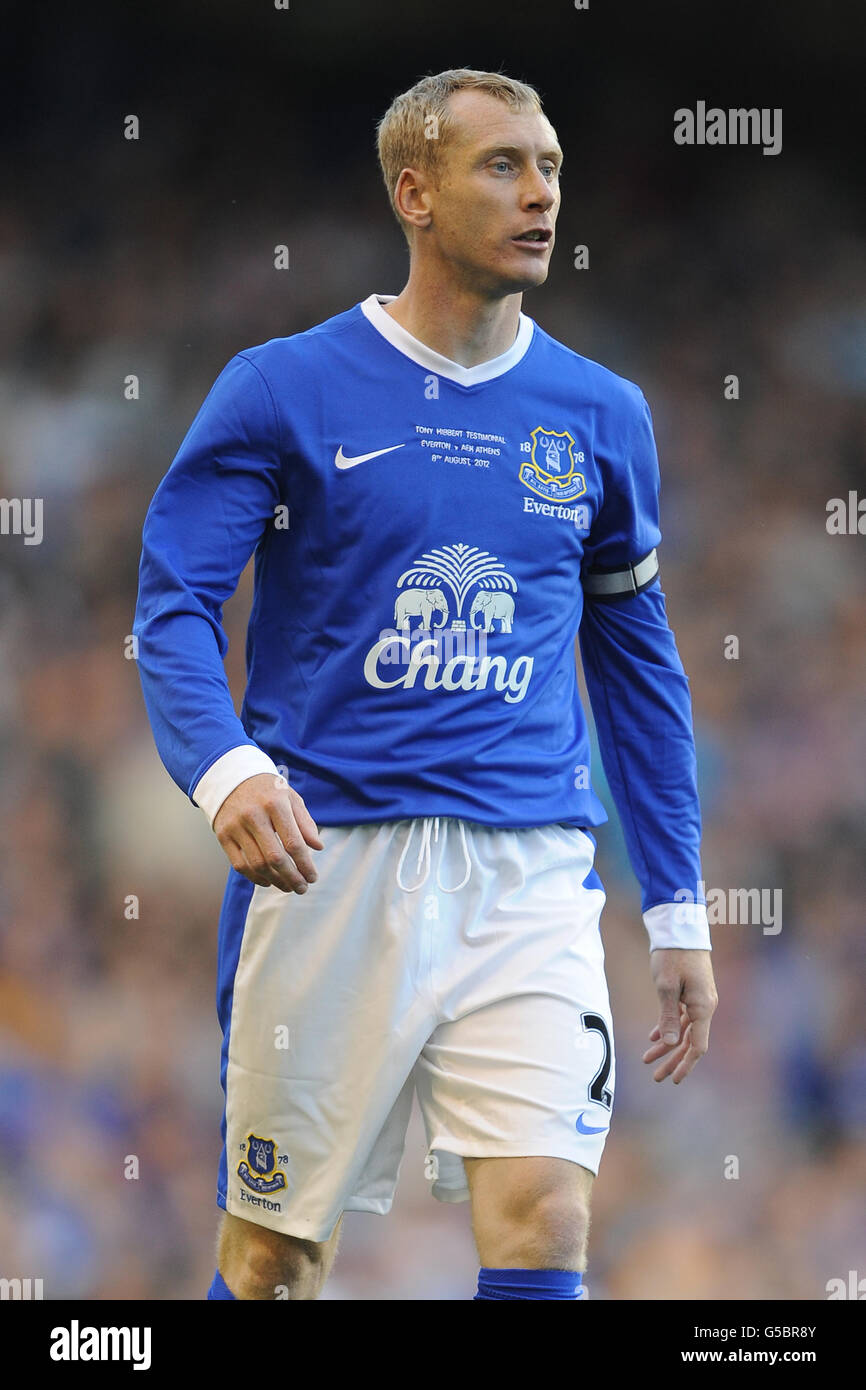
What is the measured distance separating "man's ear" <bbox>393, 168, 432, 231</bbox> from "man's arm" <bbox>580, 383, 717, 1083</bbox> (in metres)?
0.43

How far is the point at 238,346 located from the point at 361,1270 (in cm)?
246

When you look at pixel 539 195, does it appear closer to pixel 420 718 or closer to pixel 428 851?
pixel 420 718

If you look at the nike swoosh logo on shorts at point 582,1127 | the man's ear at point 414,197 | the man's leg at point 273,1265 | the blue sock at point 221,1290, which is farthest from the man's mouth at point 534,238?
the blue sock at point 221,1290

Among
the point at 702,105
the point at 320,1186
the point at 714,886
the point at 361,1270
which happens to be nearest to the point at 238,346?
the point at 702,105

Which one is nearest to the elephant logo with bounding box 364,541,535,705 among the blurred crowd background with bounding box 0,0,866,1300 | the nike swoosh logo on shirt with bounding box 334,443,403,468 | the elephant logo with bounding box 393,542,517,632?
the elephant logo with bounding box 393,542,517,632

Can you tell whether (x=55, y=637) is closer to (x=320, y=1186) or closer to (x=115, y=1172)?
(x=115, y=1172)

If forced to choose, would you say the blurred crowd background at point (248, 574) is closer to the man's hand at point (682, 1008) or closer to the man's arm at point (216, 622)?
the man's hand at point (682, 1008)

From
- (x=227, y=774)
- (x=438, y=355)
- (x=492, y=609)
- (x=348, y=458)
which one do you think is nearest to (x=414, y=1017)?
(x=227, y=774)

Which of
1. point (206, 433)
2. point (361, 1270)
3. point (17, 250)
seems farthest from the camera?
point (17, 250)

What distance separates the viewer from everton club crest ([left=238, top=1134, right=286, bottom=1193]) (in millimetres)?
2469

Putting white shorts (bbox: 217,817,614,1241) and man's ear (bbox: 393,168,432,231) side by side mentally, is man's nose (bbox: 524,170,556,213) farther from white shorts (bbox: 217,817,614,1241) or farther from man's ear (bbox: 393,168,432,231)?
white shorts (bbox: 217,817,614,1241)

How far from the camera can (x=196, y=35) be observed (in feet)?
15.8

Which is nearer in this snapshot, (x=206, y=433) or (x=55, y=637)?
(x=206, y=433)

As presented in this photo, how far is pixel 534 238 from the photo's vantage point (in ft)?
8.16
